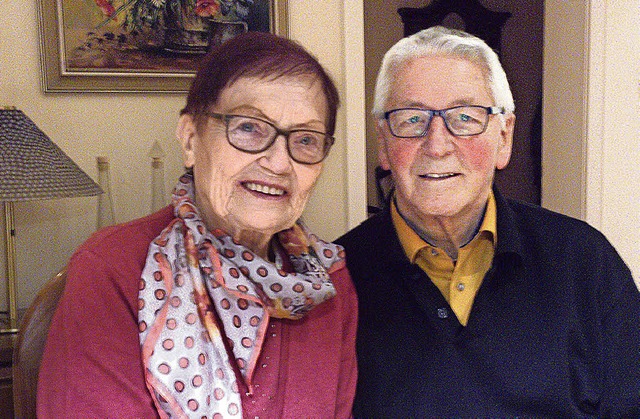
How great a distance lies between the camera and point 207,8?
6.82 ft

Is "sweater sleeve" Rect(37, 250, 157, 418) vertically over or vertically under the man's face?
under

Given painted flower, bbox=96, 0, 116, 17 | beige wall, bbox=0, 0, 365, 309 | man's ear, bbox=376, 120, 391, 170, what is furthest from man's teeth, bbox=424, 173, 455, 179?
painted flower, bbox=96, 0, 116, 17

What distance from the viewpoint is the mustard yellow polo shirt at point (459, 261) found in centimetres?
158

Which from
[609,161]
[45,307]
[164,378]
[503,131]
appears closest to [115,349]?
[164,378]

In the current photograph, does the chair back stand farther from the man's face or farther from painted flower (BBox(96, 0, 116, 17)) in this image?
painted flower (BBox(96, 0, 116, 17))

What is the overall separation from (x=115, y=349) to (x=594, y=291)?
1.12 meters

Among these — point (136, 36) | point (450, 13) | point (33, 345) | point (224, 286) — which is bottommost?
point (33, 345)

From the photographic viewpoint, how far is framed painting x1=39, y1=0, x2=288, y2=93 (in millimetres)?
1941

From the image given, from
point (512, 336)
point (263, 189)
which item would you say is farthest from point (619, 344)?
point (263, 189)

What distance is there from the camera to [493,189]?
176cm

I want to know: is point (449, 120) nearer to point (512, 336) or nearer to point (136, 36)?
point (512, 336)

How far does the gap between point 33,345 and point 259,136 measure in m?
0.59

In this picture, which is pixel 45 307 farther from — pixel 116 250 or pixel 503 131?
pixel 503 131

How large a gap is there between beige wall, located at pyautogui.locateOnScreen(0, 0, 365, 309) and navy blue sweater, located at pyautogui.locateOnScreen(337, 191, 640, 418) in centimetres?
75
